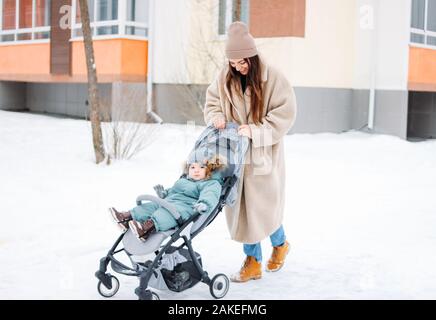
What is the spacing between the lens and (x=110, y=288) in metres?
4.48

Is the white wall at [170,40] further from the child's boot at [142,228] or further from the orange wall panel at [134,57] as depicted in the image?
the child's boot at [142,228]

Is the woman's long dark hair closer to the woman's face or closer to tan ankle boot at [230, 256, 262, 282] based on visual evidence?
the woman's face

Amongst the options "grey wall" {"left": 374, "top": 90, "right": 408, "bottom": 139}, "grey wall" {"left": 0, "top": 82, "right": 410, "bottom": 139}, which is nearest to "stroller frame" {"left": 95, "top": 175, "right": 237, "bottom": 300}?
"grey wall" {"left": 0, "top": 82, "right": 410, "bottom": 139}

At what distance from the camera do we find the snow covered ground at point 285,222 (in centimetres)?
487

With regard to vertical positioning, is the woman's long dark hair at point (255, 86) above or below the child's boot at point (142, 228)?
above

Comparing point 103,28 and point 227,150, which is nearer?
point 227,150

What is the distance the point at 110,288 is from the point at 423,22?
13.4 metres

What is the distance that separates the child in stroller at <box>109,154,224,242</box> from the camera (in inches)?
167

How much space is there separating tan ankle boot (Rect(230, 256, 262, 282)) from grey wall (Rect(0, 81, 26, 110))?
17.9 m

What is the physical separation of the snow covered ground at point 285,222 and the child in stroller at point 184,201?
58cm

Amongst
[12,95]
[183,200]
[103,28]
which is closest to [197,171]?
[183,200]

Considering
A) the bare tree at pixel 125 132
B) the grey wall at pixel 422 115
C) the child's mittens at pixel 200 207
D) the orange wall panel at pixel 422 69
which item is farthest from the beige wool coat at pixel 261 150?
the grey wall at pixel 422 115

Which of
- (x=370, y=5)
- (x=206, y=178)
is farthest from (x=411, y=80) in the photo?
(x=206, y=178)

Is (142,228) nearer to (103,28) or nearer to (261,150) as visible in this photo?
(261,150)
